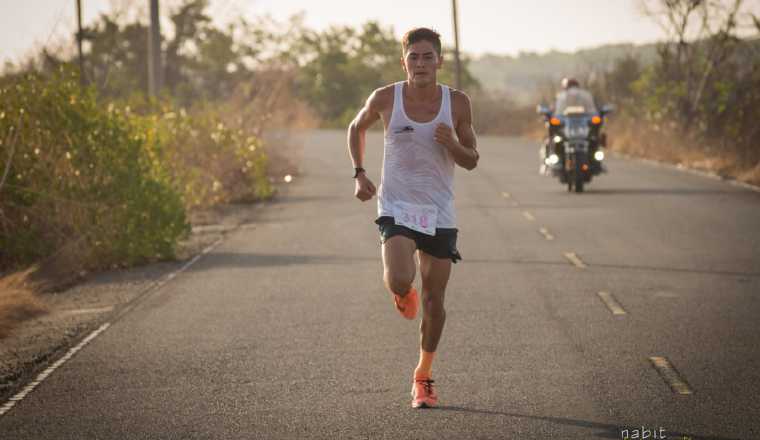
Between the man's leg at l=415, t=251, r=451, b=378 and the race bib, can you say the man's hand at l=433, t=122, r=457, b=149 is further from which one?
the man's leg at l=415, t=251, r=451, b=378

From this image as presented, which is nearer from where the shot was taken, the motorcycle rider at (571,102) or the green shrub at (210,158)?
the green shrub at (210,158)

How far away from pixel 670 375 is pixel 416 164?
2.12 meters

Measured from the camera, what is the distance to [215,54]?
2628 inches

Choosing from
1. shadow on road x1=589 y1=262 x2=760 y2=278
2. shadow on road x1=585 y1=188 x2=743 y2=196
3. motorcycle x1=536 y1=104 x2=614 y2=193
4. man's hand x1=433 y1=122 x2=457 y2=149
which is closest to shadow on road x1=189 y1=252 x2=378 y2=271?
shadow on road x1=589 y1=262 x2=760 y2=278

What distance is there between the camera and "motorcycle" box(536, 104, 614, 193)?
72.2 feet

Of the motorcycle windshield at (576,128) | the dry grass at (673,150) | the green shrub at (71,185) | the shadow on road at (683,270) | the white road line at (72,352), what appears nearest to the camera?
the white road line at (72,352)

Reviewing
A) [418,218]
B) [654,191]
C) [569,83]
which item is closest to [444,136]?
[418,218]

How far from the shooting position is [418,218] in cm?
688

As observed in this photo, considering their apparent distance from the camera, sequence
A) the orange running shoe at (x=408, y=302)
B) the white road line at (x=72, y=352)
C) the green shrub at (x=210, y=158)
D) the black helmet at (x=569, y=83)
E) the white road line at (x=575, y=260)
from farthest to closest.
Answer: the black helmet at (x=569, y=83), the green shrub at (x=210, y=158), the white road line at (x=575, y=260), the white road line at (x=72, y=352), the orange running shoe at (x=408, y=302)

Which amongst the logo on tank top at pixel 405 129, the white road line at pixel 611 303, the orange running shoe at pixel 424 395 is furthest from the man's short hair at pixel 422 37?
the white road line at pixel 611 303

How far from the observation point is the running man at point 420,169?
6812 millimetres

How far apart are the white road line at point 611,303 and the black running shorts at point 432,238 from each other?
357 cm

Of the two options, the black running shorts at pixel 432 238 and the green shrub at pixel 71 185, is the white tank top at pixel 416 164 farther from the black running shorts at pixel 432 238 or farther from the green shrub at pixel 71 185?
the green shrub at pixel 71 185

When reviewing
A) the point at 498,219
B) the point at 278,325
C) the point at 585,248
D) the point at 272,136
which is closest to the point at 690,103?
the point at 272,136
